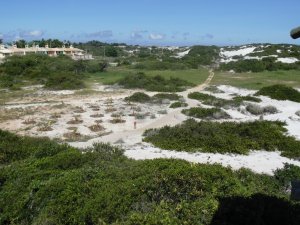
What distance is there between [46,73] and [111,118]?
2613cm

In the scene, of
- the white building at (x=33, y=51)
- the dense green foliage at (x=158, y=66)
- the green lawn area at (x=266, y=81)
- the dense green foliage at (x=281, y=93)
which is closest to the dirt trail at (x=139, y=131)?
the dense green foliage at (x=281, y=93)

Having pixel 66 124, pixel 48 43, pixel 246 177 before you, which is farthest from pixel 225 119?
pixel 48 43

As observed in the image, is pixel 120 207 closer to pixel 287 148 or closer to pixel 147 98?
pixel 287 148

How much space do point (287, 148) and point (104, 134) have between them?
31.5 feet

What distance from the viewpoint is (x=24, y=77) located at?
49344mm

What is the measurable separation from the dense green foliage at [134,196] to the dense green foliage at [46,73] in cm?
3011

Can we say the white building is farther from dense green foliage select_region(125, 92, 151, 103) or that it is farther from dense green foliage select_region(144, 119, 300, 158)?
dense green foliage select_region(144, 119, 300, 158)

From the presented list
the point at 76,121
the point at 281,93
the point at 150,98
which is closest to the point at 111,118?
the point at 76,121

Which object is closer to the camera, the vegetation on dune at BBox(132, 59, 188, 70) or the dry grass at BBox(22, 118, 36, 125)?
the dry grass at BBox(22, 118, 36, 125)

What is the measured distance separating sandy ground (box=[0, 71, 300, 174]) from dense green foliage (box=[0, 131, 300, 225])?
4.65 metres

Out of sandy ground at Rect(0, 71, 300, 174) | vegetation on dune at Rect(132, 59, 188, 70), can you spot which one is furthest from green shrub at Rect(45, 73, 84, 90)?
vegetation on dune at Rect(132, 59, 188, 70)

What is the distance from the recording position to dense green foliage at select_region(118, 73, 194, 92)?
39.5 metres

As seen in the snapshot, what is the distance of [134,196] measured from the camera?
31.9ft

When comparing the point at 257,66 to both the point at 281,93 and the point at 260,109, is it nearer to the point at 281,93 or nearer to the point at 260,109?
the point at 281,93
